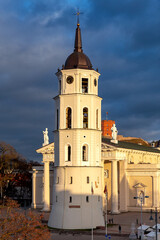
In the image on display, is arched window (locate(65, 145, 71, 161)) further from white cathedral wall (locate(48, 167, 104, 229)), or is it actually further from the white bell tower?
white cathedral wall (locate(48, 167, 104, 229))

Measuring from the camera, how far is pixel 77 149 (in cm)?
5756

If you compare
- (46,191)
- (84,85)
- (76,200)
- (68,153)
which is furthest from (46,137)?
(76,200)

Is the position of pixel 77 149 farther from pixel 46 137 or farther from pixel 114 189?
pixel 46 137

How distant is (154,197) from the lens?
81.4 m

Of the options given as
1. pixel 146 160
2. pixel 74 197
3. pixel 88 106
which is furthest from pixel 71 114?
pixel 146 160

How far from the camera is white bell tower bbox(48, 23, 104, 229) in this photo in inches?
2224

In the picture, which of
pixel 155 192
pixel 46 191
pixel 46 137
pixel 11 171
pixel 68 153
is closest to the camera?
pixel 68 153

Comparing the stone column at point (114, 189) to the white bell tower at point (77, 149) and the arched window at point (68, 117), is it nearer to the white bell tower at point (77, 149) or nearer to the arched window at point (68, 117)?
the white bell tower at point (77, 149)

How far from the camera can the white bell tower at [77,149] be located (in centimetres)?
5650

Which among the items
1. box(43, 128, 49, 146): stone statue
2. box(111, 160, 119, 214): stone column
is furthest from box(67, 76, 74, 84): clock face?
box(43, 128, 49, 146): stone statue

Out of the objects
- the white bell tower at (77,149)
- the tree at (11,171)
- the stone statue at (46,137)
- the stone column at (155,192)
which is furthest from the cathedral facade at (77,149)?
the tree at (11,171)

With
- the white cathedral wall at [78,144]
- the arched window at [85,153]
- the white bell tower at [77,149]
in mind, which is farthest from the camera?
the arched window at [85,153]

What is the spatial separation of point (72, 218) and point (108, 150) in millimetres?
27027

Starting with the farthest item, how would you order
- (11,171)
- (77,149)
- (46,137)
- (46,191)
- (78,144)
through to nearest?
(11,171) → (46,137) → (46,191) → (78,144) → (77,149)
